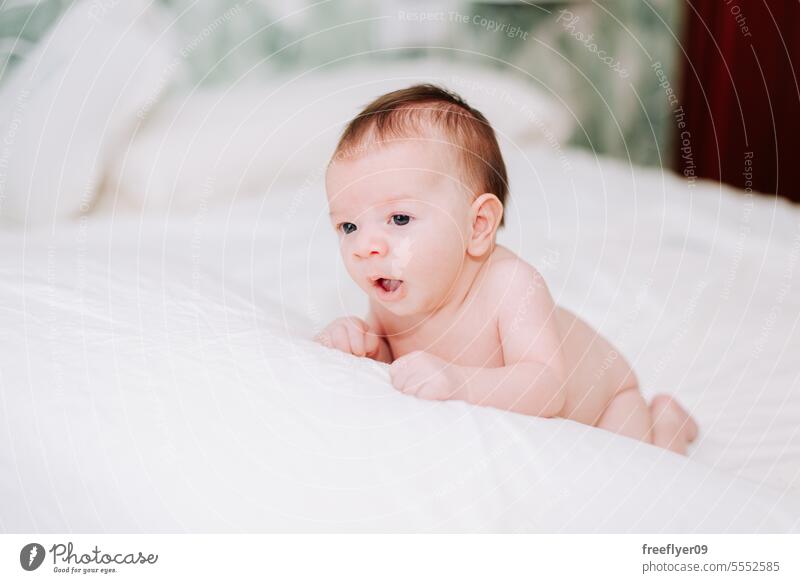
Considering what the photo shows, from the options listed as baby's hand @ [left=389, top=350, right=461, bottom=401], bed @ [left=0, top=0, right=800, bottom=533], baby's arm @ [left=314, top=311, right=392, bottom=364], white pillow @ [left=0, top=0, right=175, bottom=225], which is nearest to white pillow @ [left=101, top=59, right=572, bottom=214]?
white pillow @ [left=0, top=0, right=175, bottom=225]

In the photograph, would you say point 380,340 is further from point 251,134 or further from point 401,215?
point 251,134

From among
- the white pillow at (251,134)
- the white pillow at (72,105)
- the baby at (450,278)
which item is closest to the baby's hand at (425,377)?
the baby at (450,278)

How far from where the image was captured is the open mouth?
23.2 inches

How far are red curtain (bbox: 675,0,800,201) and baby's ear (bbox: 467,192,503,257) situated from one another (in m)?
1.27

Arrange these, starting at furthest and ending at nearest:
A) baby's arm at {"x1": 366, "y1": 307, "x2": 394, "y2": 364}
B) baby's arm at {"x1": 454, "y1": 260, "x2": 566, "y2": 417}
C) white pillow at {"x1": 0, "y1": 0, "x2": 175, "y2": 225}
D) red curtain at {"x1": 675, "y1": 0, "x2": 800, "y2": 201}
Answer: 1. red curtain at {"x1": 675, "y1": 0, "x2": 800, "y2": 201}
2. white pillow at {"x1": 0, "y1": 0, "x2": 175, "y2": 225}
3. baby's arm at {"x1": 366, "y1": 307, "x2": 394, "y2": 364}
4. baby's arm at {"x1": 454, "y1": 260, "x2": 566, "y2": 417}

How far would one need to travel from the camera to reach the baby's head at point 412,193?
0.56m

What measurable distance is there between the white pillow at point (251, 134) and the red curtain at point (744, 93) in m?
0.64

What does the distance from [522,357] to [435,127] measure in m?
0.17

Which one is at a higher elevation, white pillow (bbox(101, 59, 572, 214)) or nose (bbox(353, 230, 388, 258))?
white pillow (bbox(101, 59, 572, 214))

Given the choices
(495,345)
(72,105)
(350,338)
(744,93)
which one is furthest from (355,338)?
(744,93)

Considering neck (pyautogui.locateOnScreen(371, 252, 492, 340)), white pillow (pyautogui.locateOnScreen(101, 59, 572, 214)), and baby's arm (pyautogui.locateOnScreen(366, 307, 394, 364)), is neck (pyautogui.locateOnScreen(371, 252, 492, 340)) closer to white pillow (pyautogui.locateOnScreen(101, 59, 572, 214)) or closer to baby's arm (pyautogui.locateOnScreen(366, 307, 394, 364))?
baby's arm (pyautogui.locateOnScreen(366, 307, 394, 364))

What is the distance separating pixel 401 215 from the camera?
1.87 ft

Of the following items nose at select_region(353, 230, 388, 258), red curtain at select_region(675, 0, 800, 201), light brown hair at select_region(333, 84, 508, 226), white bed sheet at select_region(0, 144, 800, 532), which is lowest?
white bed sheet at select_region(0, 144, 800, 532)

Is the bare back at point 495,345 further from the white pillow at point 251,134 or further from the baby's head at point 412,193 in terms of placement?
the white pillow at point 251,134
